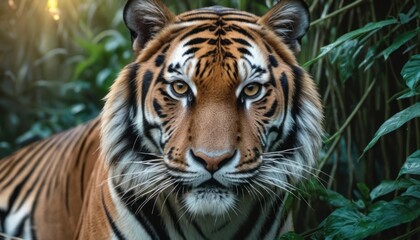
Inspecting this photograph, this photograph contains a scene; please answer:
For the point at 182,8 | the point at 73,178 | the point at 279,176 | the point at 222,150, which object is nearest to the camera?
the point at 222,150

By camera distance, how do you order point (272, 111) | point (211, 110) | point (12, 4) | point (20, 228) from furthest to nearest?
point (12, 4) → point (20, 228) → point (272, 111) → point (211, 110)

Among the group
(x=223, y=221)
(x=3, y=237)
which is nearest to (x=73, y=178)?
(x=3, y=237)

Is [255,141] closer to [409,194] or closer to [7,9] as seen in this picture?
[409,194]

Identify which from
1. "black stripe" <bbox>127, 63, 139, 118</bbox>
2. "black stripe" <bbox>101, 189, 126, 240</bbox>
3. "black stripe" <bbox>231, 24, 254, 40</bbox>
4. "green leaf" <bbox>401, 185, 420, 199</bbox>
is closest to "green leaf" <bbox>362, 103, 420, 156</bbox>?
"green leaf" <bbox>401, 185, 420, 199</bbox>

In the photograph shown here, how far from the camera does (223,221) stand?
9.59 feet

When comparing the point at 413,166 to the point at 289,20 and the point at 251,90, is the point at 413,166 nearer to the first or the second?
the point at 251,90

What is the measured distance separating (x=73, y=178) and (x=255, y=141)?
1268 mm

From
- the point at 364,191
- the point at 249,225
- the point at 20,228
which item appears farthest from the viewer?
the point at 20,228

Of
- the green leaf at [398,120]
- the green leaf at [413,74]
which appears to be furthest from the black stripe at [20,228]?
the green leaf at [413,74]

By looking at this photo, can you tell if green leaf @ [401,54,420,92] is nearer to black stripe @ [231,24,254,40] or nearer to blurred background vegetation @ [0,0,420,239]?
blurred background vegetation @ [0,0,420,239]

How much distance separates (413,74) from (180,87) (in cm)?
73

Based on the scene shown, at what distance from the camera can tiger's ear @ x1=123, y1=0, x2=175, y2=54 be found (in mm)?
2891

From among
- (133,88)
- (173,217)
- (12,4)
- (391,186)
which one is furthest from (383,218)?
(12,4)

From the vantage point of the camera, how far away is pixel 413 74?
259 cm
